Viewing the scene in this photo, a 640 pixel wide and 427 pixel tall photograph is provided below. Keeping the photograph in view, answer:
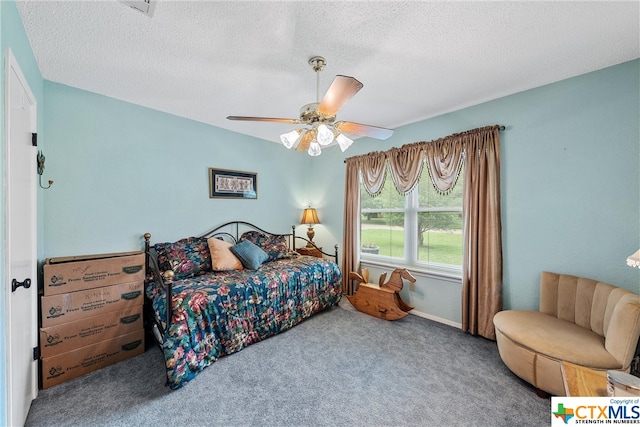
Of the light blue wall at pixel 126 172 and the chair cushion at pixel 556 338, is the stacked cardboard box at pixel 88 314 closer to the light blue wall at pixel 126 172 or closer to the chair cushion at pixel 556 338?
the light blue wall at pixel 126 172

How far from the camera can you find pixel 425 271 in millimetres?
3176

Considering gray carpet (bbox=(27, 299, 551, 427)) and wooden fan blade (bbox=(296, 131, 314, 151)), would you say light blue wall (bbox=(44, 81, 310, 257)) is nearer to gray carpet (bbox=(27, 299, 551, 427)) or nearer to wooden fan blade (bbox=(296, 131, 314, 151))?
gray carpet (bbox=(27, 299, 551, 427))

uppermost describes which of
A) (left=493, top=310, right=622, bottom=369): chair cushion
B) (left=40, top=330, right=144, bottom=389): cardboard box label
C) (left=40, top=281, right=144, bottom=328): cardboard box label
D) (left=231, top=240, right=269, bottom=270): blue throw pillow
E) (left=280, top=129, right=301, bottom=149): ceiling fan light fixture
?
(left=280, top=129, right=301, bottom=149): ceiling fan light fixture

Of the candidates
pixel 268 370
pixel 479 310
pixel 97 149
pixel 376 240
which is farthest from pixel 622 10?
pixel 97 149

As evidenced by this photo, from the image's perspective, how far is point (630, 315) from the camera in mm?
1576

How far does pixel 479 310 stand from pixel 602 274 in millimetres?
1018

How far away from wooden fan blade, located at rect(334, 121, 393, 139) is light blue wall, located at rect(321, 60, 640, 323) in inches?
52.2

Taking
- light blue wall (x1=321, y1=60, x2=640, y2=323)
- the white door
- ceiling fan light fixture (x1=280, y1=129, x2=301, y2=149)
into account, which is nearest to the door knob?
the white door

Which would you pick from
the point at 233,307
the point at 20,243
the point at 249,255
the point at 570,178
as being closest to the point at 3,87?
the point at 20,243

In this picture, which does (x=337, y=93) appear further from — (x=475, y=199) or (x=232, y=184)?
(x=232, y=184)

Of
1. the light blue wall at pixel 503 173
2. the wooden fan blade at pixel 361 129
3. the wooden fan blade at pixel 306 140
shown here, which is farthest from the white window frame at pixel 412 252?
the wooden fan blade at pixel 306 140

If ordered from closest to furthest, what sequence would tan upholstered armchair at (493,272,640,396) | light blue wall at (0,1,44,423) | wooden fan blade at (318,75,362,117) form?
light blue wall at (0,1,44,423) → wooden fan blade at (318,75,362,117) → tan upholstered armchair at (493,272,640,396)

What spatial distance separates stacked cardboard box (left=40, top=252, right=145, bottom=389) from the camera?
1.95 meters

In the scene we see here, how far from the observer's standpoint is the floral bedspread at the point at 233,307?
6.53 ft
